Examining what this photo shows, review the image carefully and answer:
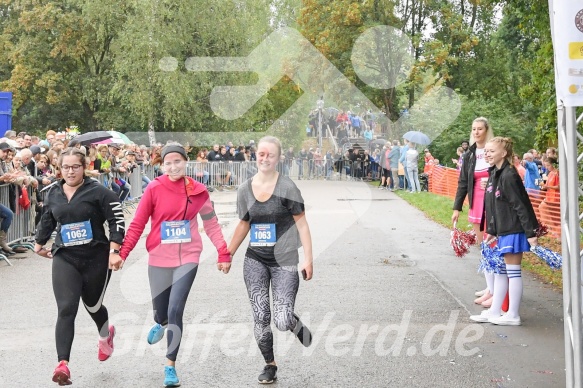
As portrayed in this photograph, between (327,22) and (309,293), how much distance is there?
32.7 m

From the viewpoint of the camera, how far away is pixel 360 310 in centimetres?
930

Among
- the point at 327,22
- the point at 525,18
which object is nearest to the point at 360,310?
the point at 525,18

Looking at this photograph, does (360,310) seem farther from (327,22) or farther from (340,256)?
(327,22)

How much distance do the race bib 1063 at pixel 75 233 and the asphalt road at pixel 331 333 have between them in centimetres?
99

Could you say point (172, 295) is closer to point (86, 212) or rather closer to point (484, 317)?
point (86, 212)

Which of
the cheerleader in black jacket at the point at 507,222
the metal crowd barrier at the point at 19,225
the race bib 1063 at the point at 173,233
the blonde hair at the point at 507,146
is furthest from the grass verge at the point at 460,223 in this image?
the metal crowd barrier at the point at 19,225

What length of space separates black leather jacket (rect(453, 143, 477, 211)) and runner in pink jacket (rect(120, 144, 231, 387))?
3972 millimetres

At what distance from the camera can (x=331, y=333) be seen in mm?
8156

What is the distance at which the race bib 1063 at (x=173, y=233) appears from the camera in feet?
22.2

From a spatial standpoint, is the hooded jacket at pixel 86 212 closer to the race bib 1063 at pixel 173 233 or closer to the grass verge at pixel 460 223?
the race bib 1063 at pixel 173 233

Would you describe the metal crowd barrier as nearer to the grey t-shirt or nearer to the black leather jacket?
the black leather jacket

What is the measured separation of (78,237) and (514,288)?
4.18 meters

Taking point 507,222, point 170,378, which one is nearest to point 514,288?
point 507,222

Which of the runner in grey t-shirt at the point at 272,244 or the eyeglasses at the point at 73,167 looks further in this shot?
the eyeglasses at the point at 73,167
